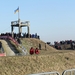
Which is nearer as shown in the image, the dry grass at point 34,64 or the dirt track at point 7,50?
the dry grass at point 34,64

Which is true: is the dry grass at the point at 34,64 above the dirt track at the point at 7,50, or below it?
below

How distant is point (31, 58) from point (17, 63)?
2439 millimetres

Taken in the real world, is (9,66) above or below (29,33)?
below

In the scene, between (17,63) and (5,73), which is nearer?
(5,73)

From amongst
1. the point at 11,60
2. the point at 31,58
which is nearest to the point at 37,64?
the point at 31,58

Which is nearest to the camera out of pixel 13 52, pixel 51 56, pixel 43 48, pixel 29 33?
pixel 51 56

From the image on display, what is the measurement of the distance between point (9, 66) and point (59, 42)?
35.2m

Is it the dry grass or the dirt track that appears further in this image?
the dirt track

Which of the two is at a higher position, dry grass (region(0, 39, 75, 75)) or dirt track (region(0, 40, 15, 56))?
dirt track (region(0, 40, 15, 56))

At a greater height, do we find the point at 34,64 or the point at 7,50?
the point at 7,50

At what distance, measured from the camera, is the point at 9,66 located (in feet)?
79.7

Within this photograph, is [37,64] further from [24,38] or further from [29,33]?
[29,33]

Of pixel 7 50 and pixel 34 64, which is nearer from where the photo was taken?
pixel 34 64

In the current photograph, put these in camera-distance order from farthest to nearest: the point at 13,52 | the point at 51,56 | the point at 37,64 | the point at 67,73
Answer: the point at 13,52, the point at 51,56, the point at 37,64, the point at 67,73
